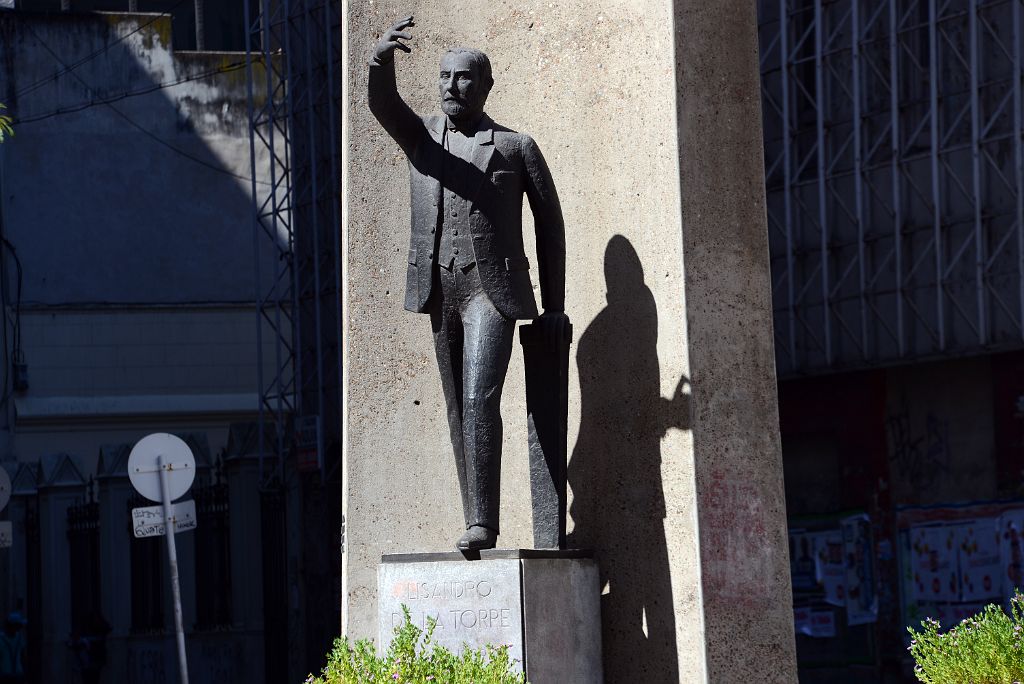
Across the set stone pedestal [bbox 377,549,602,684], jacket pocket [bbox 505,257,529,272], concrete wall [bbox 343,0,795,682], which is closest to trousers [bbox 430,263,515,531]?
jacket pocket [bbox 505,257,529,272]

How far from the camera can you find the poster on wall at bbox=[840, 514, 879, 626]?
19516mm

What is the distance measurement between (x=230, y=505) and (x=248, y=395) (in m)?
6.33

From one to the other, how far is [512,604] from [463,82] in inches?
84.3

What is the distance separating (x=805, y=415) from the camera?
66.0 ft

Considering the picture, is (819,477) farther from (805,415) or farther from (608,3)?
(608,3)

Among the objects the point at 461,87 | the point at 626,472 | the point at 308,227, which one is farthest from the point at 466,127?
the point at 308,227

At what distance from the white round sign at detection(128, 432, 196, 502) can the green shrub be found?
241 inches

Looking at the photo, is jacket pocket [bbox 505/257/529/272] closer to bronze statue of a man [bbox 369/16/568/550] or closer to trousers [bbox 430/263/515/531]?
bronze statue of a man [bbox 369/16/568/550]

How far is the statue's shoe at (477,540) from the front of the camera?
7.34m

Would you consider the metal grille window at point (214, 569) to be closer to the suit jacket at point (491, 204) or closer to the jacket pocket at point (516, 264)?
the suit jacket at point (491, 204)

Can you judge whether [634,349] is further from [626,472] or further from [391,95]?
[391,95]

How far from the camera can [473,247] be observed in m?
7.54

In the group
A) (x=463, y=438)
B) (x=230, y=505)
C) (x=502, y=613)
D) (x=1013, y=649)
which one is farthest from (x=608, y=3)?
(x=230, y=505)

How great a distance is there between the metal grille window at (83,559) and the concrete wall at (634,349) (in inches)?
583
